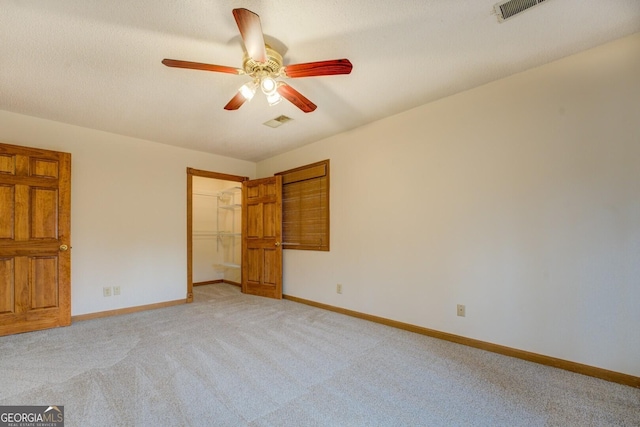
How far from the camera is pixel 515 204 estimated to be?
2525 mm

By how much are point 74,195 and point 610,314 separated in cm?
562

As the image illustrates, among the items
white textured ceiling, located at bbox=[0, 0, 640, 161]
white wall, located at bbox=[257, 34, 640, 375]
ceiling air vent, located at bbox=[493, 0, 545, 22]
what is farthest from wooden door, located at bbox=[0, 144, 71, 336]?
ceiling air vent, located at bbox=[493, 0, 545, 22]

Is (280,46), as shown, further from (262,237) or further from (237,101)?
(262,237)

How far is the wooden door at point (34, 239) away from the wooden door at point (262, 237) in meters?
2.44

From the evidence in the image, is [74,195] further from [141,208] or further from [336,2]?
[336,2]

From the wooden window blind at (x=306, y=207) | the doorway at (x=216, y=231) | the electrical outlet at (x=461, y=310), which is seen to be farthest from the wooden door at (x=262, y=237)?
the electrical outlet at (x=461, y=310)

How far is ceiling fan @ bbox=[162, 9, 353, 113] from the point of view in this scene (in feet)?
5.32

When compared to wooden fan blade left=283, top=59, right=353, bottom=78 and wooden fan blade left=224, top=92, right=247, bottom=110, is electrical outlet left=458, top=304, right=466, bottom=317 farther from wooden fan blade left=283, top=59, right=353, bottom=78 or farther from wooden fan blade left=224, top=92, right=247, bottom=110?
wooden fan blade left=224, top=92, right=247, bottom=110

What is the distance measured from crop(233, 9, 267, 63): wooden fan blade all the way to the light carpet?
2.25 meters

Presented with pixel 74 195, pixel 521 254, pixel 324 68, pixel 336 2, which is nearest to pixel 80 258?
pixel 74 195

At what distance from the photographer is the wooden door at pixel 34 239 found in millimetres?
3094

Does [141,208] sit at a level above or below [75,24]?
below

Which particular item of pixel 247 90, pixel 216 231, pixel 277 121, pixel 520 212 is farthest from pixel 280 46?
pixel 216 231

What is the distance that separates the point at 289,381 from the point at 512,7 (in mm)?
2934
